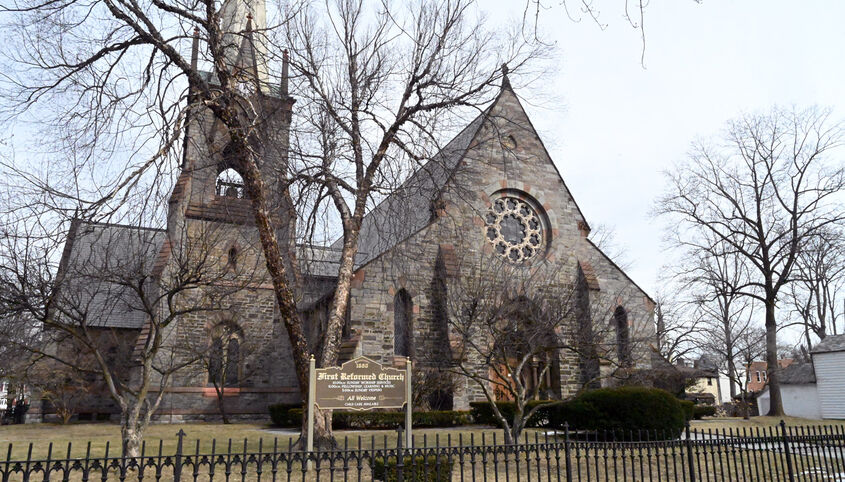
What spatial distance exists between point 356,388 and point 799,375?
39529 millimetres

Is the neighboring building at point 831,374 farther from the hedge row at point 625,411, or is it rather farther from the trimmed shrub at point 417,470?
the trimmed shrub at point 417,470

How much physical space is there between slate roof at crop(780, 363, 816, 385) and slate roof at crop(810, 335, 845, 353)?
15.1ft

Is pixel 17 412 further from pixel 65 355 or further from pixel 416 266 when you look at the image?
pixel 416 266

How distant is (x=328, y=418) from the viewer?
1143 cm

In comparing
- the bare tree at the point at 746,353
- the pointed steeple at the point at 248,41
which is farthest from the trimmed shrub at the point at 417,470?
the bare tree at the point at 746,353

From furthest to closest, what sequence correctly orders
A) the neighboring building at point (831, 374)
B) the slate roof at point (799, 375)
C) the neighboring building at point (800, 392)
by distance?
1. the slate roof at point (799, 375)
2. the neighboring building at point (800, 392)
3. the neighboring building at point (831, 374)

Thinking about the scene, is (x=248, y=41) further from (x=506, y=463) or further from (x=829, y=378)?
(x=829, y=378)

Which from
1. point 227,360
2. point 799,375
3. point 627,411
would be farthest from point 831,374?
point 227,360

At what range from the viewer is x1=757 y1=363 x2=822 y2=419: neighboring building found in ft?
122

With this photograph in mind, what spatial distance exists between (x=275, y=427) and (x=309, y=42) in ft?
45.5

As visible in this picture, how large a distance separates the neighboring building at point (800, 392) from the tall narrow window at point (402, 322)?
90.4ft

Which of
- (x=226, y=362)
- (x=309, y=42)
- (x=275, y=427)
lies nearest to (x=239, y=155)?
(x=309, y=42)

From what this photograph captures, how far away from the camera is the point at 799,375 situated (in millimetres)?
38969

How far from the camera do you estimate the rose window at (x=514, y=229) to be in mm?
23672
